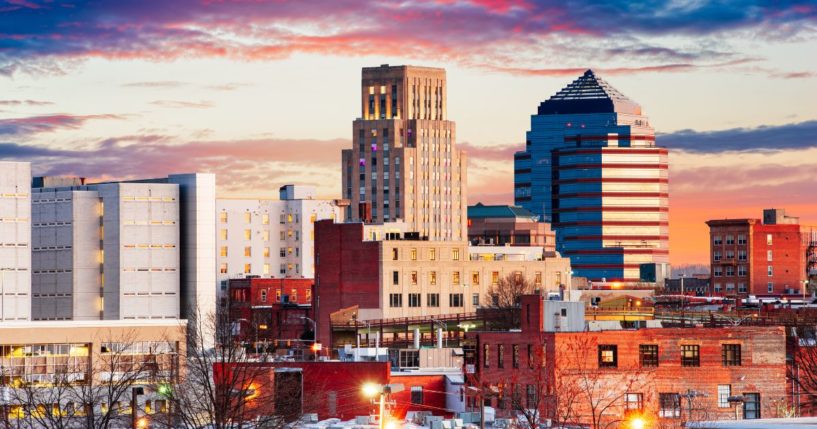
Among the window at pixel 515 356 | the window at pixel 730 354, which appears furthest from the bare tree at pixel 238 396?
the window at pixel 730 354

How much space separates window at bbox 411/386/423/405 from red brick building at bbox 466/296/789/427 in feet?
14.0

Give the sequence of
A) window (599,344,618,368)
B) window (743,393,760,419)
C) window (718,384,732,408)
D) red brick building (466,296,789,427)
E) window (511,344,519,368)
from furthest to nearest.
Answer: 1. window (511,344,519,368)
2. window (718,384,732,408)
3. window (599,344,618,368)
4. window (743,393,760,419)
5. red brick building (466,296,789,427)

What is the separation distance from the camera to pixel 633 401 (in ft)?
376

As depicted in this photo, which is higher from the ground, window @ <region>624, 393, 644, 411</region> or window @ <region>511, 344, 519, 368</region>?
window @ <region>511, 344, 519, 368</region>

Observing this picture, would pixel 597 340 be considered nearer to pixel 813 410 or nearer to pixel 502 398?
pixel 502 398

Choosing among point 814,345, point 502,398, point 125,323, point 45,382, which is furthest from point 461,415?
point 125,323

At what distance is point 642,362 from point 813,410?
11.4 metres

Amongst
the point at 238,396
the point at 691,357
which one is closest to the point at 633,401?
the point at 691,357

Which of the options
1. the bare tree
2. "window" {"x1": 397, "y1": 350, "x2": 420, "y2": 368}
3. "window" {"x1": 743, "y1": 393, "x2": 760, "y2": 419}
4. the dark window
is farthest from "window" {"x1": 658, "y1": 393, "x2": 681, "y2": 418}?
"window" {"x1": 397, "y1": 350, "x2": 420, "y2": 368}

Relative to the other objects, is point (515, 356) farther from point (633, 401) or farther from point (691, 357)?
point (691, 357)

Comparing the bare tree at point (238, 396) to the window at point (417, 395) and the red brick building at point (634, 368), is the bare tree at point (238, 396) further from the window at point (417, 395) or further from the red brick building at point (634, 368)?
the red brick building at point (634, 368)

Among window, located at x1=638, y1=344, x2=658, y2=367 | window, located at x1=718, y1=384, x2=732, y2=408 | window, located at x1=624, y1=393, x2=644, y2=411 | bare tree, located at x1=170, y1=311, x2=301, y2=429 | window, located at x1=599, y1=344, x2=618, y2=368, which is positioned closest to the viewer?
bare tree, located at x1=170, y1=311, x2=301, y2=429

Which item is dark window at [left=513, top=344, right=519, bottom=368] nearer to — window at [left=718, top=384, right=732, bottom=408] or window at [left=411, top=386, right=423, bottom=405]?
window at [left=411, top=386, right=423, bottom=405]

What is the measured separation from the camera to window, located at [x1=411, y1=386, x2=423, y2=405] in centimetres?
12325
